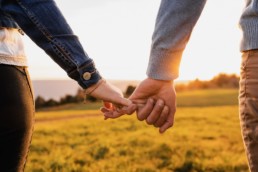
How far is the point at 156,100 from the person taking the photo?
8.23 feet

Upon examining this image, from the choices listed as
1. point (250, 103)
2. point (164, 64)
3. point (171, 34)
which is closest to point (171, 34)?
point (171, 34)

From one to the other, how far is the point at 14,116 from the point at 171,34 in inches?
32.5

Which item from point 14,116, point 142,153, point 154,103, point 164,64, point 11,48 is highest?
point 11,48

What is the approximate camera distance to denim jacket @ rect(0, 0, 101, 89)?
1886 millimetres

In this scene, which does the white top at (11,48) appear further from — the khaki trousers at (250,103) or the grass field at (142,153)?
the grass field at (142,153)

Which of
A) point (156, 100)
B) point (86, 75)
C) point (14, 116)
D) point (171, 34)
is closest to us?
point (14, 116)

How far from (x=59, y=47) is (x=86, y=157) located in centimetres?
576

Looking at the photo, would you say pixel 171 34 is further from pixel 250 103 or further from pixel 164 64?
pixel 250 103

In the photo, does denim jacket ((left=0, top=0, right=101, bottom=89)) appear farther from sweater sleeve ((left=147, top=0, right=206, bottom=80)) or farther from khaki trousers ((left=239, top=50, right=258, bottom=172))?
khaki trousers ((left=239, top=50, right=258, bottom=172))

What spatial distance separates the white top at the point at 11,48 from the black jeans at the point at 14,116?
0.08 ft

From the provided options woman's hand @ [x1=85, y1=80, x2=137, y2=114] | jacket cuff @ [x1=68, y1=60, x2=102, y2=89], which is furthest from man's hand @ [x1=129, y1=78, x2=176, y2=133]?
jacket cuff @ [x1=68, y1=60, x2=102, y2=89]

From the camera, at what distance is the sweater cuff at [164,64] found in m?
2.29

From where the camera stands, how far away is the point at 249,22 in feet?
6.33

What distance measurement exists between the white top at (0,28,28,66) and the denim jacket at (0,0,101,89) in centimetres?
3
